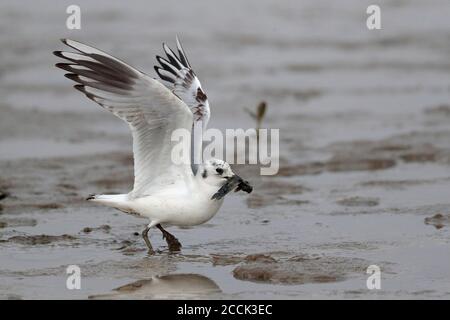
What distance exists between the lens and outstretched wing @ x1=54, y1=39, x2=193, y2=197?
7465 millimetres

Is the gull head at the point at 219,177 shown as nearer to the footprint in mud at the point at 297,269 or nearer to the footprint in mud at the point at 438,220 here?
the footprint in mud at the point at 297,269

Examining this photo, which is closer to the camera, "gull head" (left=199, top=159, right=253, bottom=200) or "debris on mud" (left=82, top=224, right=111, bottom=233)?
"gull head" (left=199, top=159, right=253, bottom=200)

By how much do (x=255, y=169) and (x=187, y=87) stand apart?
1.80 metres

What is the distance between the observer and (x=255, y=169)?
34.9 ft

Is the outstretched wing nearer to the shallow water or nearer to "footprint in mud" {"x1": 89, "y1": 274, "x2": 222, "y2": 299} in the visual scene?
the shallow water

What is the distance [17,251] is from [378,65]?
9.31m

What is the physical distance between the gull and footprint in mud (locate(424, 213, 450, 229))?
5.09ft

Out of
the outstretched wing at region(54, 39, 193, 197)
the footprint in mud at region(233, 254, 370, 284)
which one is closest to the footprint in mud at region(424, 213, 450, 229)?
the footprint in mud at region(233, 254, 370, 284)

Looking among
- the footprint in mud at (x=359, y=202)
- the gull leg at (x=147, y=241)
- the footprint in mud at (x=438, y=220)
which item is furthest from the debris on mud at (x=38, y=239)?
the footprint in mud at (x=438, y=220)

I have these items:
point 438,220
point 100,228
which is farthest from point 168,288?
point 438,220

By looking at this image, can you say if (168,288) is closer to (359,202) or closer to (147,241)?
(147,241)

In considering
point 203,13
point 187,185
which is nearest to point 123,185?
point 187,185

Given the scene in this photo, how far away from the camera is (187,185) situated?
313 inches

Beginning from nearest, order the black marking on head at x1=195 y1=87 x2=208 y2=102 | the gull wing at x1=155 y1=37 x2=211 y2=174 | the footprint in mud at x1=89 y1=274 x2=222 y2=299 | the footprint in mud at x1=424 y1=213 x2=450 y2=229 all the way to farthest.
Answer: the footprint in mud at x1=89 y1=274 x2=222 y2=299
the footprint in mud at x1=424 y1=213 x2=450 y2=229
the gull wing at x1=155 y1=37 x2=211 y2=174
the black marking on head at x1=195 y1=87 x2=208 y2=102
